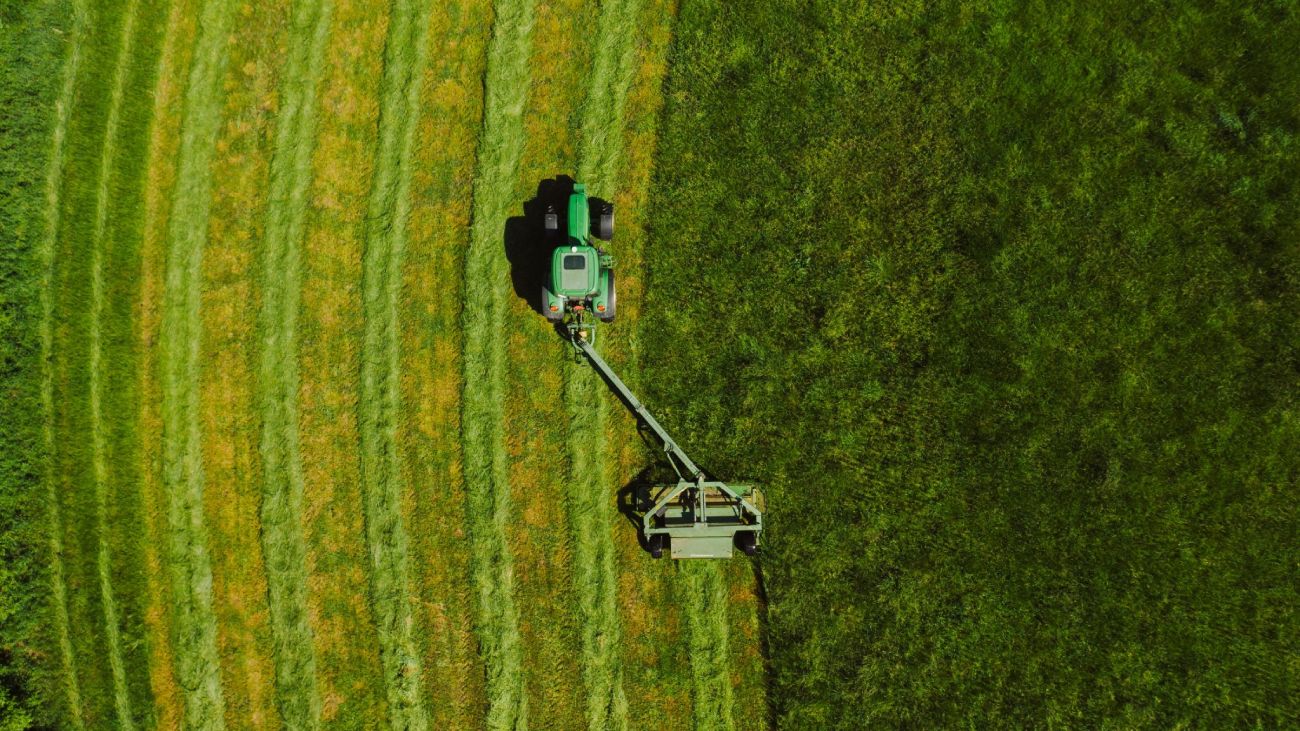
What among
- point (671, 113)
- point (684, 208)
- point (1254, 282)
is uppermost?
point (671, 113)

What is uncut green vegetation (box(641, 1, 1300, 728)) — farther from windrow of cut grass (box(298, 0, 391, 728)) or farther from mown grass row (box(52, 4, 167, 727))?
mown grass row (box(52, 4, 167, 727))

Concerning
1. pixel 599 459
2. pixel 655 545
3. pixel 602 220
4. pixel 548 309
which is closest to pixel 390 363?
pixel 548 309

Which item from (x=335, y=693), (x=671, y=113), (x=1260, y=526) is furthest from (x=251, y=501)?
(x=1260, y=526)

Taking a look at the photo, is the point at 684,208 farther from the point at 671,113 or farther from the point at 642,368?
the point at 642,368

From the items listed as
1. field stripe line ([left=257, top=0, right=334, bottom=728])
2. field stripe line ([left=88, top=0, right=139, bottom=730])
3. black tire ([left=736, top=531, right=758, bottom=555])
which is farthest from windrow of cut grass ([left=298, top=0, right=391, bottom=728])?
black tire ([left=736, top=531, right=758, bottom=555])

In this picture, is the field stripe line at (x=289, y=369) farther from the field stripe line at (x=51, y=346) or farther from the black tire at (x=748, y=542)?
the black tire at (x=748, y=542)

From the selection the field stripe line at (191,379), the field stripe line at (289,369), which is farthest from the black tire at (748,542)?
the field stripe line at (191,379)
